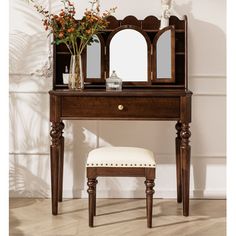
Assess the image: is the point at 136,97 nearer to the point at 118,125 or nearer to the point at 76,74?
the point at 76,74

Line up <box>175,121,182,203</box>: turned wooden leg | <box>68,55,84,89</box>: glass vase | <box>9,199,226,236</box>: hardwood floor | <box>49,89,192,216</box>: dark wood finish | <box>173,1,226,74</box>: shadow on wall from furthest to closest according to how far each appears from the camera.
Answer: <box>173,1,226,74</box>: shadow on wall → <box>175,121,182,203</box>: turned wooden leg → <box>68,55,84,89</box>: glass vase → <box>49,89,192,216</box>: dark wood finish → <box>9,199,226,236</box>: hardwood floor

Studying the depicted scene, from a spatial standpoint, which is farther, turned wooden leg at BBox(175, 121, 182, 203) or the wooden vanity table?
turned wooden leg at BBox(175, 121, 182, 203)

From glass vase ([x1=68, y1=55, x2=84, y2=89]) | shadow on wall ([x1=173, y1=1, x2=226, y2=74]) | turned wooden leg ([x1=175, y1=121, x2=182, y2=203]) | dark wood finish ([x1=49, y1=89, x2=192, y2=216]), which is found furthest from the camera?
shadow on wall ([x1=173, y1=1, x2=226, y2=74])

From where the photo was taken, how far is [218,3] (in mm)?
3320

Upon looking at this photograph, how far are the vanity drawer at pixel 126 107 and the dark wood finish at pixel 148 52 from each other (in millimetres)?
425

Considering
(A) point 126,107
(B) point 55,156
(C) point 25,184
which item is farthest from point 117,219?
(C) point 25,184

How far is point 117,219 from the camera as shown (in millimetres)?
2873

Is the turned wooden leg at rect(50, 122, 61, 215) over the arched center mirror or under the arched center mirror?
under

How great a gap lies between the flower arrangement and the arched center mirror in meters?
0.15

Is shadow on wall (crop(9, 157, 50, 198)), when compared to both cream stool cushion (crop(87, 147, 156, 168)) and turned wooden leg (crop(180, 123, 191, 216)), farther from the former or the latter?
turned wooden leg (crop(180, 123, 191, 216))

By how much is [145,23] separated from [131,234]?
142 centimetres

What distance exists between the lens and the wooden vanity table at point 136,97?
279 centimetres

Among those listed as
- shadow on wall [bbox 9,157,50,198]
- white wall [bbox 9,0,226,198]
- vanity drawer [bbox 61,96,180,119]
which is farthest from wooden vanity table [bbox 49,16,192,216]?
shadow on wall [bbox 9,157,50,198]

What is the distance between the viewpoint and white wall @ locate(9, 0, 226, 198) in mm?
3322
